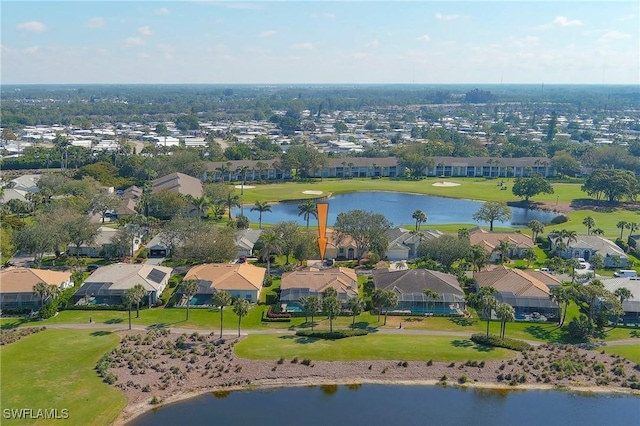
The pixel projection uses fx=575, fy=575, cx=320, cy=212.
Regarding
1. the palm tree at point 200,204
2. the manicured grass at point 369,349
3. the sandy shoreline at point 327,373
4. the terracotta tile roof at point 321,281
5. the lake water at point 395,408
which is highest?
the palm tree at point 200,204

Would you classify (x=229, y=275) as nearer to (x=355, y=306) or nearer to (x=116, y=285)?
(x=116, y=285)

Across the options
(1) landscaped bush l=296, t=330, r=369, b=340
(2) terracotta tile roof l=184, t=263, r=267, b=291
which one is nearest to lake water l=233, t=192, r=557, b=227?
(2) terracotta tile roof l=184, t=263, r=267, b=291

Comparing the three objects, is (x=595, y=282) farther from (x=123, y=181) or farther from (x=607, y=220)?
(x=123, y=181)

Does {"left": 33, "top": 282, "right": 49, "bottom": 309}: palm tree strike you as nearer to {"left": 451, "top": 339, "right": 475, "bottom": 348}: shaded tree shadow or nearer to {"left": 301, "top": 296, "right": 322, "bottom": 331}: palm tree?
{"left": 301, "top": 296, "right": 322, "bottom": 331}: palm tree

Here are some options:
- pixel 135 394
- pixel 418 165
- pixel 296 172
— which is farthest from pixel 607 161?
pixel 135 394

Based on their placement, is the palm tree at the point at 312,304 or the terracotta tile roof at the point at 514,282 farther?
the terracotta tile roof at the point at 514,282

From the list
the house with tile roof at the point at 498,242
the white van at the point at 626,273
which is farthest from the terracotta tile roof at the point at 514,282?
the white van at the point at 626,273

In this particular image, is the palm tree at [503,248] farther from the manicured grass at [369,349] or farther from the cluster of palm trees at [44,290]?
the cluster of palm trees at [44,290]

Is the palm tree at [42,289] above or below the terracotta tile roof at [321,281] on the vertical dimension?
above
